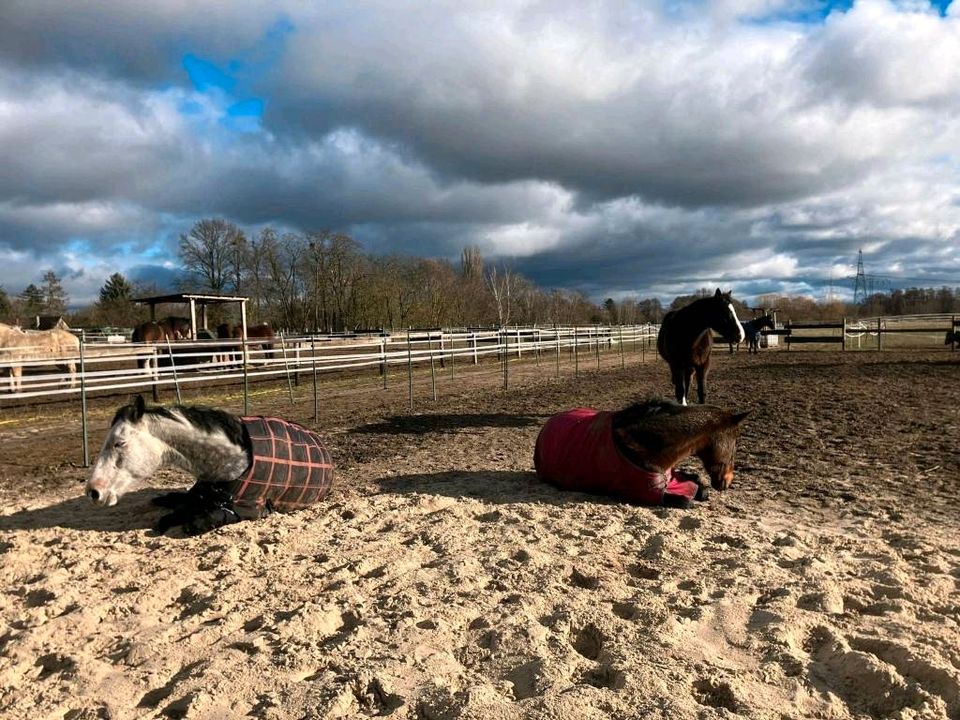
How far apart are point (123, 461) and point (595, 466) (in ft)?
11.5

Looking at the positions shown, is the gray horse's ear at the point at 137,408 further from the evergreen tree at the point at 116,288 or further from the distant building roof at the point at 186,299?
the evergreen tree at the point at 116,288

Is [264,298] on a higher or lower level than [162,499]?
higher

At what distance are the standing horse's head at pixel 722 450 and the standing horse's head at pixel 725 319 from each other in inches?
174

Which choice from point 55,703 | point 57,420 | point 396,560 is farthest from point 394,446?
point 57,420

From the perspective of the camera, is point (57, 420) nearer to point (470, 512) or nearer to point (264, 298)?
point (470, 512)

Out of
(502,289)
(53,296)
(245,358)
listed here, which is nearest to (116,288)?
(53,296)

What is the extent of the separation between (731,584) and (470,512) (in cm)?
205

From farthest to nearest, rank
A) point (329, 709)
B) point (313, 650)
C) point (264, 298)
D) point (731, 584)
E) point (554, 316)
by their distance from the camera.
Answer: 1. point (554, 316)
2. point (264, 298)
3. point (731, 584)
4. point (313, 650)
5. point (329, 709)

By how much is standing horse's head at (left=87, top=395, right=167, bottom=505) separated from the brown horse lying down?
3216mm

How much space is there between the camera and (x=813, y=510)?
15.5 ft

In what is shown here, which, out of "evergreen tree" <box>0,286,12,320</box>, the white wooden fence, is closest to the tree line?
"evergreen tree" <box>0,286,12,320</box>

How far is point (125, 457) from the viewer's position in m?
3.94

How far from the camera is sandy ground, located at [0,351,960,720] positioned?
228cm

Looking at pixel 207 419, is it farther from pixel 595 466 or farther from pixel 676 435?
pixel 676 435
